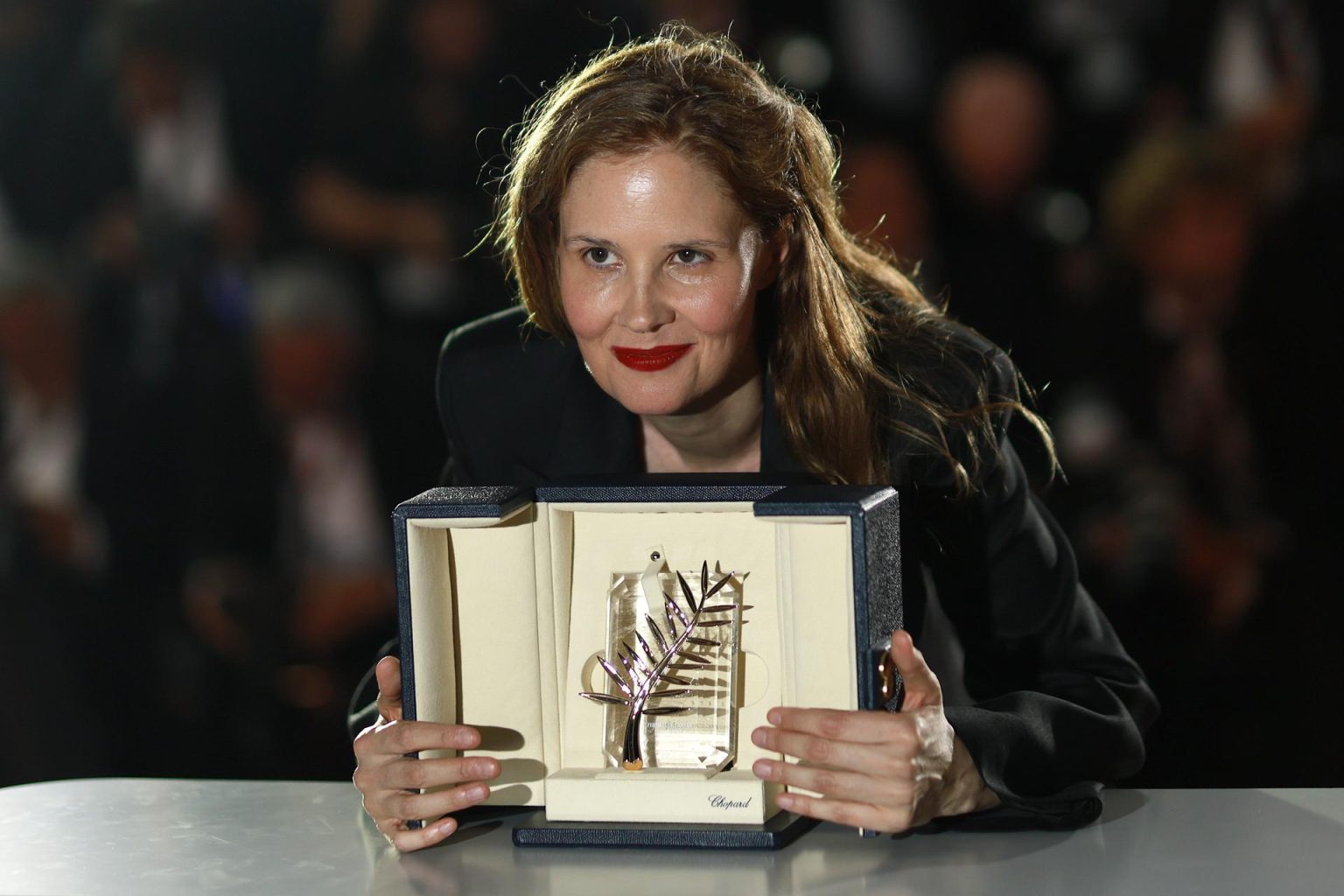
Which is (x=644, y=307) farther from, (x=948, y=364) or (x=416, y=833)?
(x=416, y=833)

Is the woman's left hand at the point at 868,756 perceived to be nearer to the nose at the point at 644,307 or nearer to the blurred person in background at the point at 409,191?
the nose at the point at 644,307

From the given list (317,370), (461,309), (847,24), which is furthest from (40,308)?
(847,24)

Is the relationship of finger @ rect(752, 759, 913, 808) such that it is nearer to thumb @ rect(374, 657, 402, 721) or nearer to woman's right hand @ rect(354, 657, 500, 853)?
woman's right hand @ rect(354, 657, 500, 853)

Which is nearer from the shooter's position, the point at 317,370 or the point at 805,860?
the point at 805,860

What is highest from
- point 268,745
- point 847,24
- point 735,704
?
point 847,24

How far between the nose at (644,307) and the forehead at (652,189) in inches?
2.6

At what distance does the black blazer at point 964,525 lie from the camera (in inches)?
63.4

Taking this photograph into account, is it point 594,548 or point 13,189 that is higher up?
A: point 13,189

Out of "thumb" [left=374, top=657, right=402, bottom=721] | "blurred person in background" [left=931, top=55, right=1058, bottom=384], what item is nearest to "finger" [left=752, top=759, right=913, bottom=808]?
"thumb" [left=374, top=657, right=402, bottom=721]

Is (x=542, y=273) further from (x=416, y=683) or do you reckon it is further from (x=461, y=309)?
(x=461, y=309)

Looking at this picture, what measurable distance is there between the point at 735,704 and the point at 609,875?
0.19 meters

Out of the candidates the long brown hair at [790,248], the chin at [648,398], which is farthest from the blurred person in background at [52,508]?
the chin at [648,398]

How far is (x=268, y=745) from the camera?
10.2 feet

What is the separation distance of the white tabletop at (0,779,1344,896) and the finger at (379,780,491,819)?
38 millimetres
